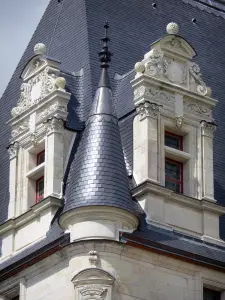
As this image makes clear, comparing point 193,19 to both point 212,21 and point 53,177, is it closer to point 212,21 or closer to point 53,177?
point 212,21

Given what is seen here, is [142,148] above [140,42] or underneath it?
underneath

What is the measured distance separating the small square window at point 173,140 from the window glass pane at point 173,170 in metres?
0.49

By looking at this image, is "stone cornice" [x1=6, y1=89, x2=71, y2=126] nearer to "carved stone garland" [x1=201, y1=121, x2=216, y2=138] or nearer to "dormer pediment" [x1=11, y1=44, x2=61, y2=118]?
"dormer pediment" [x1=11, y1=44, x2=61, y2=118]

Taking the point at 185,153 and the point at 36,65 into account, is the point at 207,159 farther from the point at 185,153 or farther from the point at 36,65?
the point at 36,65

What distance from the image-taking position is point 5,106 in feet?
164

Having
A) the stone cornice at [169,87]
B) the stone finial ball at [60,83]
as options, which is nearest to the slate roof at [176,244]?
the stone cornice at [169,87]

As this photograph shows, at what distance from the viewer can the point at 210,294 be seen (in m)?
43.2

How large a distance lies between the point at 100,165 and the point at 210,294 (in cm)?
415

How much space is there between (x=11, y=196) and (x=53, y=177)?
193cm

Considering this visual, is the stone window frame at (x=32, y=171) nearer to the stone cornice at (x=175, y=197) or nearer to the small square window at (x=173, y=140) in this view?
the stone cornice at (x=175, y=197)

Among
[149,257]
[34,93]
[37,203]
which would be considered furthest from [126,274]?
[34,93]

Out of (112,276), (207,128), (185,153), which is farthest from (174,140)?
(112,276)

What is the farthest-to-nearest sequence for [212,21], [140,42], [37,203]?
1. [212,21]
2. [140,42]
3. [37,203]

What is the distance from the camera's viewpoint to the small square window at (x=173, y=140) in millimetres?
44906
